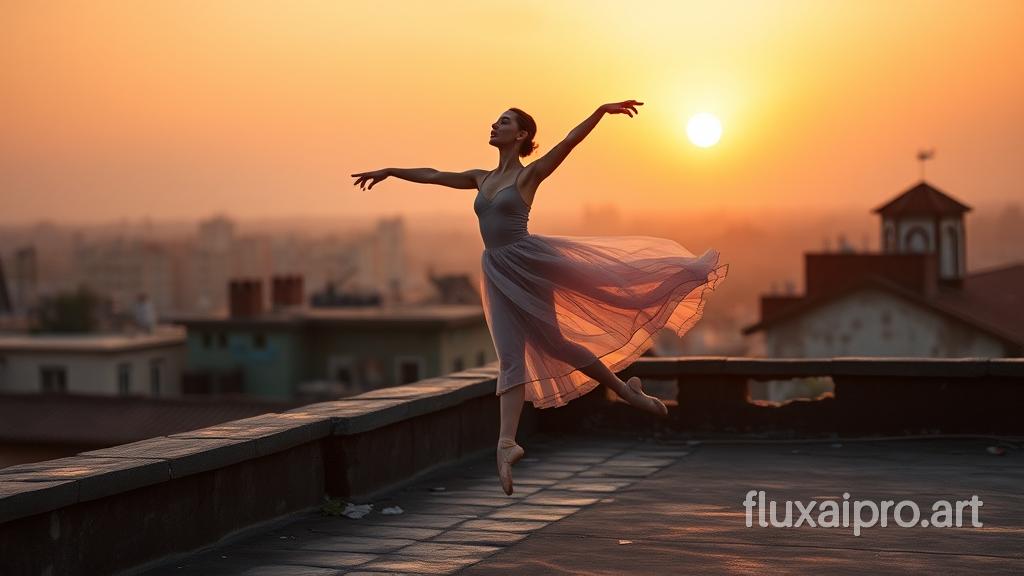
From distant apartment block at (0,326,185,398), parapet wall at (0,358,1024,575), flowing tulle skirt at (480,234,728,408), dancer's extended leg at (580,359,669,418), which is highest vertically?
flowing tulle skirt at (480,234,728,408)

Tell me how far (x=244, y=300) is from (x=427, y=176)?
204ft

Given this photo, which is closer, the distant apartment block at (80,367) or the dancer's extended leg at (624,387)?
the dancer's extended leg at (624,387)

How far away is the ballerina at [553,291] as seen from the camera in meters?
9.02

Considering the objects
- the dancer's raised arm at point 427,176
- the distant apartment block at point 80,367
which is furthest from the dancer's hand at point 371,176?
the distant apartment block at point 80,367

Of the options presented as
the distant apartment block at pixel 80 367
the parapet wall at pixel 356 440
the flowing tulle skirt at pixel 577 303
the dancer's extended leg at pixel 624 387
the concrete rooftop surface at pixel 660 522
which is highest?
the flowing tulle skirt at pixel 577 303

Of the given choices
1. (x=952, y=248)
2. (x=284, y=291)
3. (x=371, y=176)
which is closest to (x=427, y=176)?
(x=371, y=176)

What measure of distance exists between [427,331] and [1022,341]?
27202 mm

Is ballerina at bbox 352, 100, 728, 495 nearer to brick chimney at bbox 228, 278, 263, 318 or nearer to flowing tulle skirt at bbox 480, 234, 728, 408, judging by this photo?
flowing tulle skirt at bbox 480, 234, 728, 408

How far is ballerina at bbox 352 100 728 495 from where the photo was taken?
902 cm

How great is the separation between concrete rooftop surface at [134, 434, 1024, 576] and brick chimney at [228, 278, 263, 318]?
5973 cm

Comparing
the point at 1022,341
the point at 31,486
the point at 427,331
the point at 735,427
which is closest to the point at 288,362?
the point at 427,331

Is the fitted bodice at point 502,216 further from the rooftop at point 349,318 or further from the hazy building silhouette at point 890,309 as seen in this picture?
the rooftop at point 349,318

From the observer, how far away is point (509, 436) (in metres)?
8.91

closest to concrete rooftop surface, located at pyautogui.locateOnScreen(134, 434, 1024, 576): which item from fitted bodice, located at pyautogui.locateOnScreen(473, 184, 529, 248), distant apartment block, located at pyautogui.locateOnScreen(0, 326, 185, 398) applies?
fitted bodice, located at pyautogui.locateOnScreen(473, 184, 529, 248)
